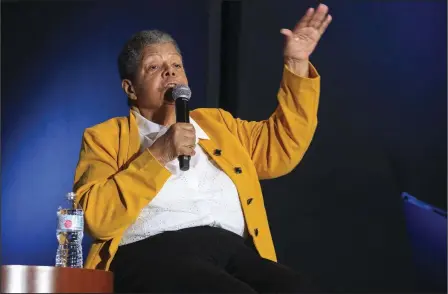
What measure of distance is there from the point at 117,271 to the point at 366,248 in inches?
49.7

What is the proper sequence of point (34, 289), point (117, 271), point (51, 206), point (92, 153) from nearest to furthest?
1. point (34, 289)
2. point (117, 271)
3. point (92, 153)
4. point (51, 206)

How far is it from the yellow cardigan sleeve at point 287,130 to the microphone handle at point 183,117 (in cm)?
30

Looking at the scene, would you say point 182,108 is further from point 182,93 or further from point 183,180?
point 183,180

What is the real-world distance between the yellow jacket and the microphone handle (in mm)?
49

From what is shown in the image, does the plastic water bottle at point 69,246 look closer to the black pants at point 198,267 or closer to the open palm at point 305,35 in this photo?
the black pants at point 198,267

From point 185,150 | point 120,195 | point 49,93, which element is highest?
point 49,93

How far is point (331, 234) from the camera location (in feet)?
9.05

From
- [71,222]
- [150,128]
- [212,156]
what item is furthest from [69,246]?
[212,156]

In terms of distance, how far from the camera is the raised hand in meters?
2.03

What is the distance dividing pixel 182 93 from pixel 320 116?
0.98 m

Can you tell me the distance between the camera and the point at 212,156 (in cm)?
196

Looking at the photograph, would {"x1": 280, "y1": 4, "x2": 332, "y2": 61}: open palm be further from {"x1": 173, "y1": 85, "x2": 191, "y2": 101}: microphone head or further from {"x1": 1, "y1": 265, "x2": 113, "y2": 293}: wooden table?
{"x1": 1, "y1": 265, "x2": 113, "y2": 293}: wooden table

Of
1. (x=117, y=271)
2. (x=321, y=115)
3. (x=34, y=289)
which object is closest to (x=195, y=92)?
(x=321, y=115)

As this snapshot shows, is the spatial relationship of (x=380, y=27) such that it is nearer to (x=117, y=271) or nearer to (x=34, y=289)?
(x=117, y=271)
